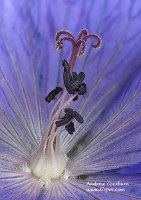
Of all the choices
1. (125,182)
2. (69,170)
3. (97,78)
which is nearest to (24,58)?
(97,78)

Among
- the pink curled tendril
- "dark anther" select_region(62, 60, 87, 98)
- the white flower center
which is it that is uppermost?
the pink curled tendril

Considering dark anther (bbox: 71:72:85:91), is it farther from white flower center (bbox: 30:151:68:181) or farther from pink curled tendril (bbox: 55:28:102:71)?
white flower center (bbox: 30:151:68:181)

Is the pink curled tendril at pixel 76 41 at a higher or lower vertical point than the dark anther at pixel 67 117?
higher

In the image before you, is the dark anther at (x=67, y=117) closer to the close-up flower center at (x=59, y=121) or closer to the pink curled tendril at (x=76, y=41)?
the close-up flower center at (x=59, y=121)

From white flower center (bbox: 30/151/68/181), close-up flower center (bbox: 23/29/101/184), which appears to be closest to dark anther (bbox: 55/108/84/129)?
close-up flower center (bbox: 23/29/101/184)

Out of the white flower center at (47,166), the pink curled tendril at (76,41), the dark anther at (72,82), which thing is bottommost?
the white flower center at (47,166)

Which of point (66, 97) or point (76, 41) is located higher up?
point (76, 41)

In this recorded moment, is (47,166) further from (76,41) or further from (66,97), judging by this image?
(76,41)

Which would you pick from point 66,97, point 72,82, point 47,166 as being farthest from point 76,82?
point 47,166

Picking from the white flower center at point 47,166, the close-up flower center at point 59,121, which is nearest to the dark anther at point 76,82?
the close-up flower center at point 59,121
